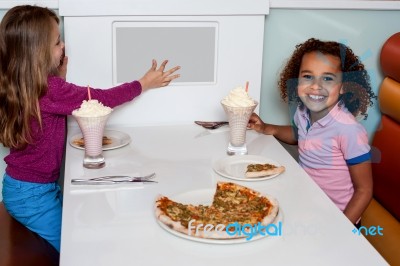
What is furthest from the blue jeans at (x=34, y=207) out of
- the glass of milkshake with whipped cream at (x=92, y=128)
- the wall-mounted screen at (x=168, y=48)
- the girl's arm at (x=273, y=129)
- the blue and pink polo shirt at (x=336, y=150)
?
the blue and pink polo shirt at (x=336, y=150)

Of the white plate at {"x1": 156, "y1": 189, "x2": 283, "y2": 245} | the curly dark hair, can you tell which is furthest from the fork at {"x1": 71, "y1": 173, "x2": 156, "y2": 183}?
the curly dark hair

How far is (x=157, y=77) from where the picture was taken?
1729 millimetres

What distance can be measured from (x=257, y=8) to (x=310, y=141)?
18.6 inches

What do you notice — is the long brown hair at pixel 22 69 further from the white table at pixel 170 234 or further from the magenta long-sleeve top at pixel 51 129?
the white table at pixel 170 234

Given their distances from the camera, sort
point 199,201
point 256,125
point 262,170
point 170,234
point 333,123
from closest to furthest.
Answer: point 170,234 → point 199,201 → point 262,170 → point 333,123 → point 256,125

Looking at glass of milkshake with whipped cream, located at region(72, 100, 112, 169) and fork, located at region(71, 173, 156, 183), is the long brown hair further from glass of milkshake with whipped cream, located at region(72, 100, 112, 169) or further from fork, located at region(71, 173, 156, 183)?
fork, located at region(71, 173, 156, 183)

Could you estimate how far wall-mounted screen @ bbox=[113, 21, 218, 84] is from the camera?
171cm

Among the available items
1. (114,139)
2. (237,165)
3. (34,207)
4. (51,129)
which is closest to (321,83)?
(237,165)

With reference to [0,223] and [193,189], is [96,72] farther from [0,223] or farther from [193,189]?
[193,189]

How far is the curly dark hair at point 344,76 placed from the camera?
1.66 meters

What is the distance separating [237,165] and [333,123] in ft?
1.20

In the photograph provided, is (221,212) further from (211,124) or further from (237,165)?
(211,124)

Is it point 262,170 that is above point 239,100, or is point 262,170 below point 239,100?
below

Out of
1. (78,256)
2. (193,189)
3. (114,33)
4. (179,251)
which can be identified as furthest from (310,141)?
(78,256)
